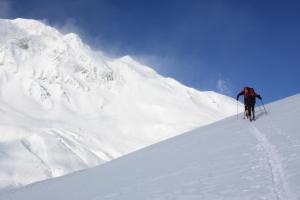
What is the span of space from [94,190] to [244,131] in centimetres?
872

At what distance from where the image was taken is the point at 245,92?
91.6ft

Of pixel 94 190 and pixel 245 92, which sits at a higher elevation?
pixel 245 92

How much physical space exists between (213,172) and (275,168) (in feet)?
7.24

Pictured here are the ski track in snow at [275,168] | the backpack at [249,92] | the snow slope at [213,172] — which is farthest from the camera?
the backpack at [249,92]

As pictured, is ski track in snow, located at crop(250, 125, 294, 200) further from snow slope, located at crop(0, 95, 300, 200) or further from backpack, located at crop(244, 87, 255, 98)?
backpack, located at crop(244, 87, 255, 98)

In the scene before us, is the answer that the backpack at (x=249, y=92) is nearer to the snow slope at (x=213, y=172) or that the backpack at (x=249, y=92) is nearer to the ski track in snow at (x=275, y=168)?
the snow slope at (x=213, y=172)

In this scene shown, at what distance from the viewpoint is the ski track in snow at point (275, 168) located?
36.7 ft

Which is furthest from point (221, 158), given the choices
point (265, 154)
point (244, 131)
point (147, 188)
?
point (244, 131)

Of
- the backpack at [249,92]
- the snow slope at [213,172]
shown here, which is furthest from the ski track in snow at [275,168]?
the backpack at [249,92]

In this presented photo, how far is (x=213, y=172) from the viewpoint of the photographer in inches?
617

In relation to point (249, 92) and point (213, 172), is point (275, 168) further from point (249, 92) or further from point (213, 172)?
point (249, 92)

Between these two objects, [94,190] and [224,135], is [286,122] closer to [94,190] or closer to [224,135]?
[224,135]

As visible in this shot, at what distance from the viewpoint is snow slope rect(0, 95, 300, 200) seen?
41.7 ft

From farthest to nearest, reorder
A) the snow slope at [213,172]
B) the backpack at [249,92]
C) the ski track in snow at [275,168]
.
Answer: the backpack at [249,92] < the snow slope at [213,172] < the ski track in snow at [275,168]
